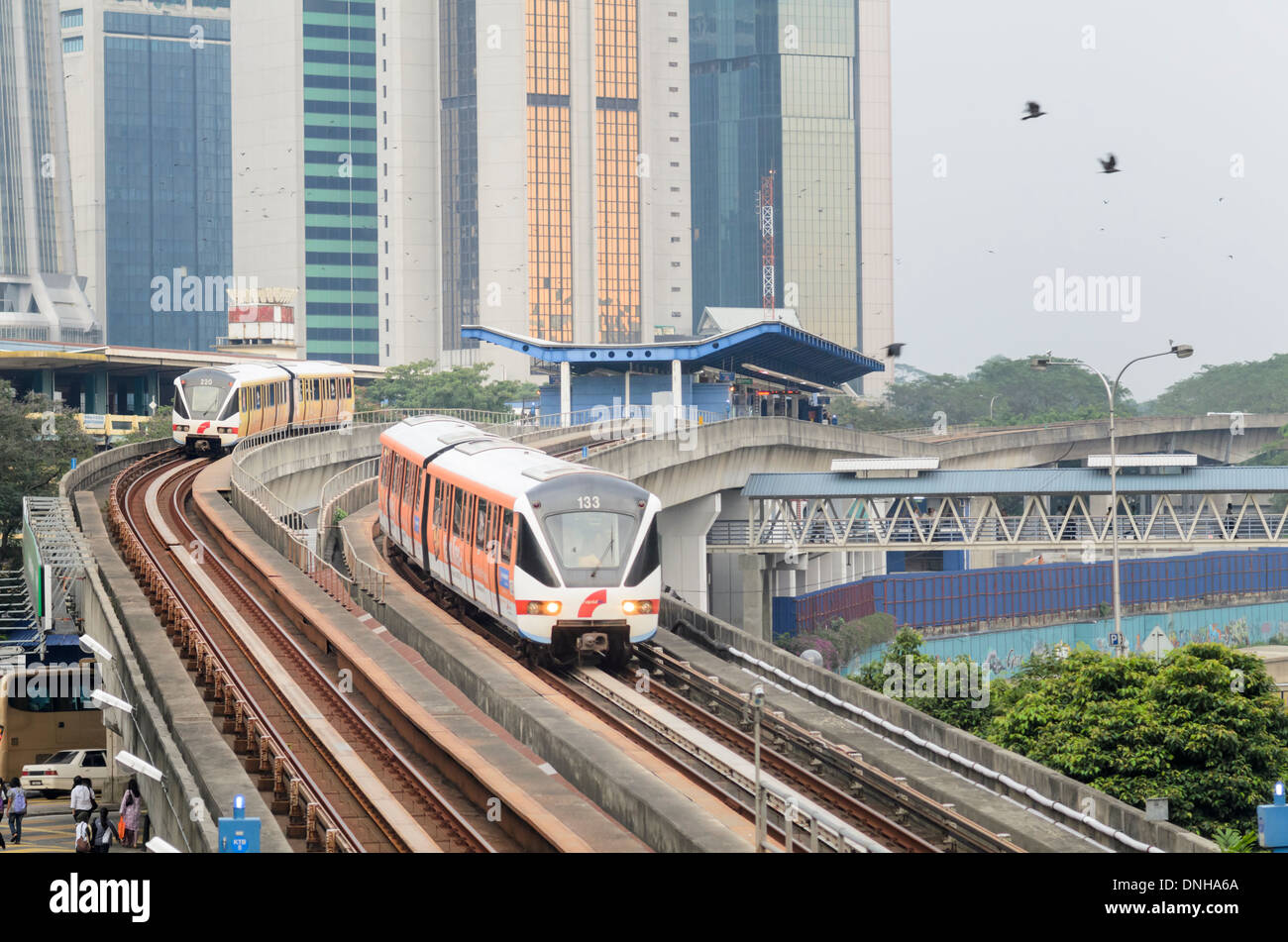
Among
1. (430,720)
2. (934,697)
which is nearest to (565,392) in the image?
(934,697)

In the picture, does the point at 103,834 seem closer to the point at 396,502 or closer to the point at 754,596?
the point at 396,502

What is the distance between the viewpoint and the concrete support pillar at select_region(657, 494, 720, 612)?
6869 centimetres

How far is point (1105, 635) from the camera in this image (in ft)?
261

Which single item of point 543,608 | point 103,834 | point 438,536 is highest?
point 438,536

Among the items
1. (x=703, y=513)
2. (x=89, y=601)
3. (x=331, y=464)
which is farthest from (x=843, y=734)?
(x=703, y=513)

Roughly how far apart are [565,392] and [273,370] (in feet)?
74.8

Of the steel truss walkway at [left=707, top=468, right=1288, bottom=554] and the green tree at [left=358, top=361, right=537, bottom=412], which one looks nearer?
the steel truss walkway at [left=707, top=468, right=1288, bottom=554]

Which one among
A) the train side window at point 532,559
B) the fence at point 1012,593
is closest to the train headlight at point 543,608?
the train side window at point 532,559

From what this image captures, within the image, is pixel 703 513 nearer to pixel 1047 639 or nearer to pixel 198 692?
pixel 1047 639

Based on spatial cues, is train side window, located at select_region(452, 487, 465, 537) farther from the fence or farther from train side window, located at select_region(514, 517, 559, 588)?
the fence

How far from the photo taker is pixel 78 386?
105 meters

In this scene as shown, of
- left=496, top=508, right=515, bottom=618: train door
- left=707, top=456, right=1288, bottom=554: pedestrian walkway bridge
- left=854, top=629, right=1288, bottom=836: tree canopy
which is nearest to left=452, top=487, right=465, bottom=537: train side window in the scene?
left=496, top=508, right=515, bottom=618: train door

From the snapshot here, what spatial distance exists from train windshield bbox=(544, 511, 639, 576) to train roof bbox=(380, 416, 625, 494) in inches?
30.4
